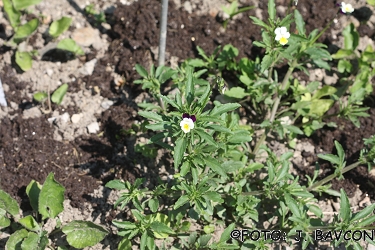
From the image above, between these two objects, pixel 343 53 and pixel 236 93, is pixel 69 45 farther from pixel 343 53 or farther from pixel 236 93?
pixel 343 53

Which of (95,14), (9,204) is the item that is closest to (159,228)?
(9,204)

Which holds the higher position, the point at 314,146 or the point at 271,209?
the point at 314,146

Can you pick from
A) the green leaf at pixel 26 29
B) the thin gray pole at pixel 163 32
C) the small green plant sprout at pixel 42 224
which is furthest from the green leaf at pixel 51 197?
the green leaf at pixel 26 29

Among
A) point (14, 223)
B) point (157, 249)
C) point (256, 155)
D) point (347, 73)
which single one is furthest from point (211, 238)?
point (347, 73)

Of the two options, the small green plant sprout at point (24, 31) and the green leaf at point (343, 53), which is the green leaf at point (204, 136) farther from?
the green leaf at point (343, 53)

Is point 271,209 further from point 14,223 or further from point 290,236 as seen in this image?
point 14,223

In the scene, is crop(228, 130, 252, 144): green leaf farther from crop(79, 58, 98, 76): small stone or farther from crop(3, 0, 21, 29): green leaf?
crop(3, 0, 21, 29): green leaf
